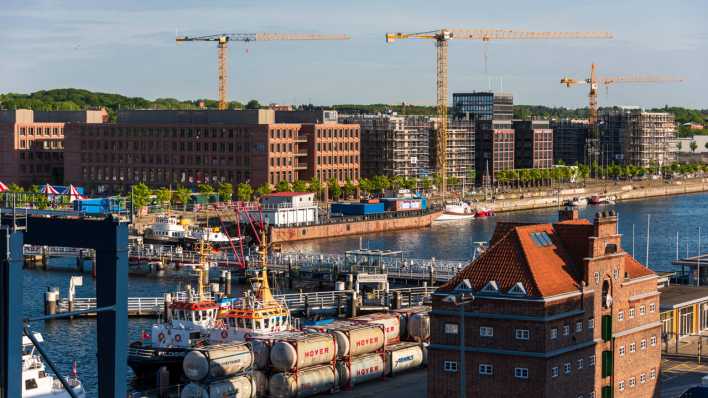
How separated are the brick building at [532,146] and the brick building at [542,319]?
145 m

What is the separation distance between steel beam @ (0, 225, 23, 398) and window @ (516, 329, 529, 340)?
17082 millimetres

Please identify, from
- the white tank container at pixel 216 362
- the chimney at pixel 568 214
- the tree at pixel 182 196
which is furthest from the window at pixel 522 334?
the tree at pixel 182 196

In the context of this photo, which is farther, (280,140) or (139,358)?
(280,140)

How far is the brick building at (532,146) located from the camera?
187 meters

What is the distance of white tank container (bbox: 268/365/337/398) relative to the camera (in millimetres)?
43406

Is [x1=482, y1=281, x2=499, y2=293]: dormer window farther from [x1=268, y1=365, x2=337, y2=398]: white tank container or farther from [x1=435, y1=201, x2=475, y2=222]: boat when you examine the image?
[x1=435, y1=201, x2=475, y2=222]: boat

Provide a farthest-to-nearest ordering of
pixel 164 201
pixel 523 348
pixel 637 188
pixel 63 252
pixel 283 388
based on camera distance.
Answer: pixel 637 188
pixel 164 201
pixel 63 252
pixel 283 388
pixel 523 348

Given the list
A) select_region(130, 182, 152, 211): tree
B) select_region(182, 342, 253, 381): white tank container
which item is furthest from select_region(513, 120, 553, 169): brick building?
select_region(182, 342, 253, 381): white tank container

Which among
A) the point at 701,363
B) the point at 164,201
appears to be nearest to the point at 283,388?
the point at 701,363

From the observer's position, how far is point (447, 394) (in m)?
39.1

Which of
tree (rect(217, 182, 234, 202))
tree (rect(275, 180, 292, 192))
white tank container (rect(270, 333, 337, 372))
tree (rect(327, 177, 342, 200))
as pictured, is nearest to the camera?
white tank container (rect(270, 333, 337, 372))

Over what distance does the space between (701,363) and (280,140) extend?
88777 millimetres

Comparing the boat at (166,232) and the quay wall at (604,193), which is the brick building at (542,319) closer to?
the boat at (166,232)

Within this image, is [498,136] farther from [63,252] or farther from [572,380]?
[572,380]
